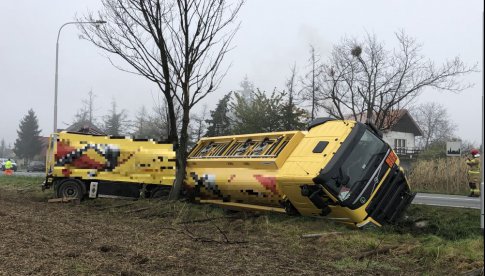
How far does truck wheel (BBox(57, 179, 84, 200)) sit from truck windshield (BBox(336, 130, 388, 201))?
7.51 m

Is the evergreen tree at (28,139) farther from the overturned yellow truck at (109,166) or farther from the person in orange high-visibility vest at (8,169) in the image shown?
the overturned yellow truck at (109,166)

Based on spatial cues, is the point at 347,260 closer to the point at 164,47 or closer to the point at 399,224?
the point at 399,224

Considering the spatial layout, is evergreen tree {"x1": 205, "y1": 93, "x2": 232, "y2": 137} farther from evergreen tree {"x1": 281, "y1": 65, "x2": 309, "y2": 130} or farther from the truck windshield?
the truck windshield

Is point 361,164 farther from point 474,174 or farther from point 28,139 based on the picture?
point 28,139

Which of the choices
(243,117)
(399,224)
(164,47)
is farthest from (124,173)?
(243,117)

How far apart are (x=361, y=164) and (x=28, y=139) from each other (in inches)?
3044

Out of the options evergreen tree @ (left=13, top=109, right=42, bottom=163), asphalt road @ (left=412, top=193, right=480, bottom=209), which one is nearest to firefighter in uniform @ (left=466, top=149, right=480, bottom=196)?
asphalt road @ (left=412, top=193, right=480, bottom=209)

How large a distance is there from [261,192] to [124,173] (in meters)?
4.61

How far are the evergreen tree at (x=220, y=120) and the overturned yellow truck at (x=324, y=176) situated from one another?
25158 millimetres

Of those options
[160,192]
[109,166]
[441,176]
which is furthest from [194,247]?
[441,176]

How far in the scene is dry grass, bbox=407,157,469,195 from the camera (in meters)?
20.9

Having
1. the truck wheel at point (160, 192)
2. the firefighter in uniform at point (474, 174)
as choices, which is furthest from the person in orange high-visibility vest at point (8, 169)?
the firefighter in uniform at point (474, 174)

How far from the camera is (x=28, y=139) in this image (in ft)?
250

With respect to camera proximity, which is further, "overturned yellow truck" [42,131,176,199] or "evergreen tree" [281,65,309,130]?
"evergreen tree" [281,65,309,130]
